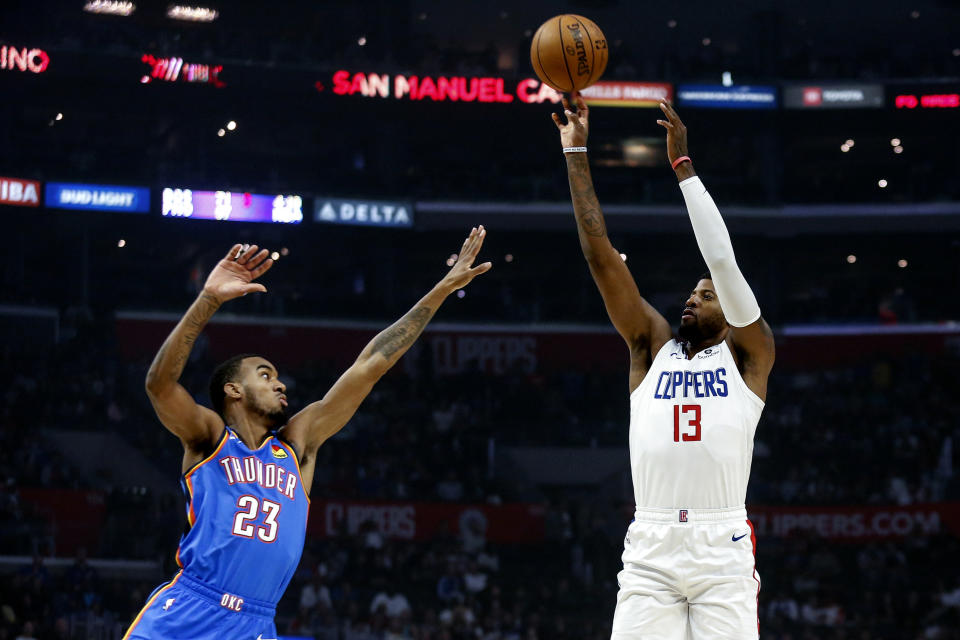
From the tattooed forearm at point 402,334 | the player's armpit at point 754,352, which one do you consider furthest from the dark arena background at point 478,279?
the player's armpit at point 754,352

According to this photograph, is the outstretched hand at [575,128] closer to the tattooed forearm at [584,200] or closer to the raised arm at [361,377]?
the tattooed forearm at [584,200]

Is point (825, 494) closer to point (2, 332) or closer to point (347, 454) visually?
point (347, 454)

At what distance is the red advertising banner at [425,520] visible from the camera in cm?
2150

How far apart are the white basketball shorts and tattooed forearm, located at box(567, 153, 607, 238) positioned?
1305 millimetres

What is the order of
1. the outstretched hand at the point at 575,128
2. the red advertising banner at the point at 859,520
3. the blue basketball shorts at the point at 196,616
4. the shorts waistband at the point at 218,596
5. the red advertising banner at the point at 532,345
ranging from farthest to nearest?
1. the red advertising banner at the point at 532,345
2. the red advertising banner at the point at 859,520
3. the outstretched hand at the point at 575,128
4. the shorts waistband at the point at 218,596
5. the blue basketball shorts at the point at 196,616

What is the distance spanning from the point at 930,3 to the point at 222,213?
784 inches

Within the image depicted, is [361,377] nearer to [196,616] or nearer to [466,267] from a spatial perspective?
[466,267]

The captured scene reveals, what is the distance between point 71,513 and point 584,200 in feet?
55.0

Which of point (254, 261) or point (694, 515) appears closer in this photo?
point (694, 515)

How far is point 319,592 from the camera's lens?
1794 centimetres

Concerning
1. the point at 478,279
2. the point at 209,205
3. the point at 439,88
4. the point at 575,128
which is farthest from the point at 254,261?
the point at 478,279

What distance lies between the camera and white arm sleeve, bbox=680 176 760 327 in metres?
4.99

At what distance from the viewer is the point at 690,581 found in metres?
4.90

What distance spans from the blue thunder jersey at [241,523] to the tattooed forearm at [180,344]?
0.43m
